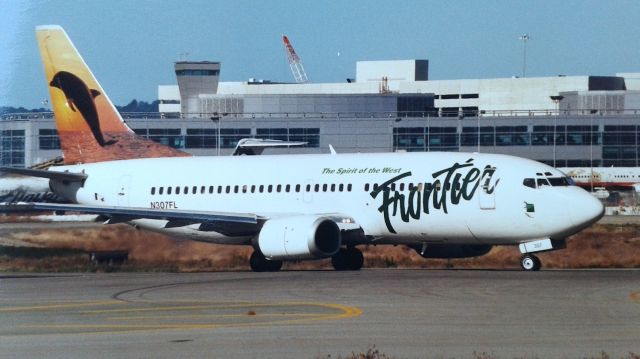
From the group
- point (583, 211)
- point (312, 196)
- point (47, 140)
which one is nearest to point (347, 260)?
point (312, 196)

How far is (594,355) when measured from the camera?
70.5 ft

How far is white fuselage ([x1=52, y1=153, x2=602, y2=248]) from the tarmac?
2607 mm

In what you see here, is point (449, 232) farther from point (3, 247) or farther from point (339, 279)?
point (3, 247)

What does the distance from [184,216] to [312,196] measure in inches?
183

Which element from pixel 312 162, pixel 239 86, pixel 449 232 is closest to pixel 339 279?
pixel 449 232

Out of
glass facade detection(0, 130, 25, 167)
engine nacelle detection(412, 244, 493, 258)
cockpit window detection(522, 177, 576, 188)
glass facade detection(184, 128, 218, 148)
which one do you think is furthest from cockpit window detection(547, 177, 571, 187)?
glass facade detection(0, 130, 25, 167)

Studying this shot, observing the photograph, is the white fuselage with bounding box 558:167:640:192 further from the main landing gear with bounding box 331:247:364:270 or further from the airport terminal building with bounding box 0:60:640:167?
the main landing gear with bounding box 331:247:364:270

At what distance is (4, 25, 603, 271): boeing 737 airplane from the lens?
141 ft

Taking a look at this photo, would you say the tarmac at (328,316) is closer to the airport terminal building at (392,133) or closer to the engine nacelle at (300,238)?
the engine nacelle at (300,238)

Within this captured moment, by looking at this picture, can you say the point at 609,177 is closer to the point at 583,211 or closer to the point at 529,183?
the point at 529,183

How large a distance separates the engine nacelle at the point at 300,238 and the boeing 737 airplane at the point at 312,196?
0.05 m

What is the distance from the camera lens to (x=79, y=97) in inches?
2218

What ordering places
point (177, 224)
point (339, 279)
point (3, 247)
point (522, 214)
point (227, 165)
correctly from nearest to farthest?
point (339, 279), point (522, 214), point (177, 224), point (227, 165), point (3, 247)

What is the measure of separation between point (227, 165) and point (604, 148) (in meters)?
85.9
